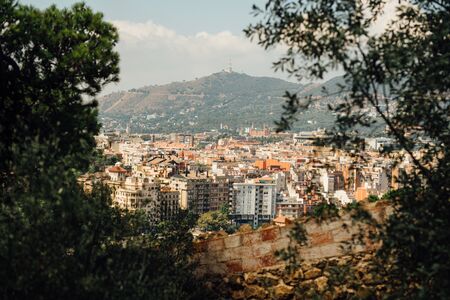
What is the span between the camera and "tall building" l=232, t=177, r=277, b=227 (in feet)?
392

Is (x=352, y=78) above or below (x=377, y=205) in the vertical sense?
above

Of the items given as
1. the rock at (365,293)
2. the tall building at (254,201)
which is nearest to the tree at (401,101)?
the rock at (365,293)

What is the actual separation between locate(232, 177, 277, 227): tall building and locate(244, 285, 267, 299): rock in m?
112

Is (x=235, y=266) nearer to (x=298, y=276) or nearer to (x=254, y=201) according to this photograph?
(x=298, y=276)

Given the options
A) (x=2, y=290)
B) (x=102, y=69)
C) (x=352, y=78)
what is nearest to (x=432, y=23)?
(x=352, y=78)

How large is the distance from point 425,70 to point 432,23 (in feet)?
2.49

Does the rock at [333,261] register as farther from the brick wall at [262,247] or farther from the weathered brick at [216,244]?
the weathered brick at [216,244]

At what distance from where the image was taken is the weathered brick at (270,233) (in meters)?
7.17

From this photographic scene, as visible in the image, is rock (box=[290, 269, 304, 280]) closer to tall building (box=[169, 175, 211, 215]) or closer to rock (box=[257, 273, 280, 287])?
rock (box=[257, 273, 280, 287])

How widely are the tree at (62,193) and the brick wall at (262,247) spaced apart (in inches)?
11.7

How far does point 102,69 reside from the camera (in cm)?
952

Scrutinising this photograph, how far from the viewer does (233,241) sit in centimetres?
738

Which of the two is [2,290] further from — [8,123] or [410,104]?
[410,104]

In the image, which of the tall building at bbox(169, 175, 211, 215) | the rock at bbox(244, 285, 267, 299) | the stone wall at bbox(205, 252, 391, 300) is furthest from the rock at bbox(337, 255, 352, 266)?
the tall building at bbox(169, 175, 211, 215)
